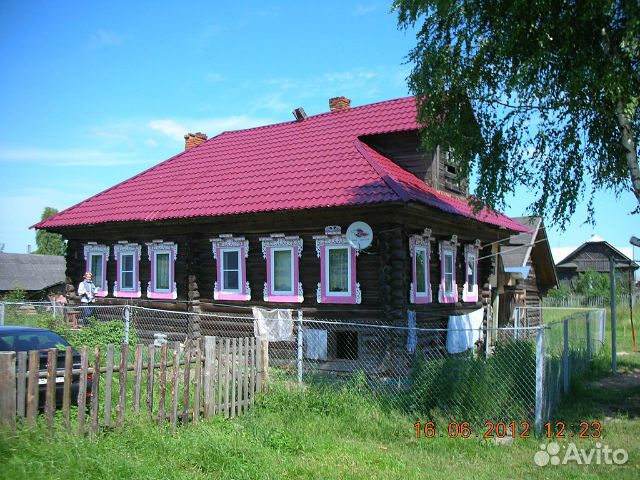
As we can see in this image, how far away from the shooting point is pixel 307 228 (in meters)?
14.1

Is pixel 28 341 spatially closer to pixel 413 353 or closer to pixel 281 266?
pixel 281 266

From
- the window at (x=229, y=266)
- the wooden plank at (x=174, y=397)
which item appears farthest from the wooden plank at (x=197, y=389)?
the window at (x=229, y=266)

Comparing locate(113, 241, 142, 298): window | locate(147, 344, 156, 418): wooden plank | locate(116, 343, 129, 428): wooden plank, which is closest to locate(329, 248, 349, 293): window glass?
locate(113, 241, 142, 298): window

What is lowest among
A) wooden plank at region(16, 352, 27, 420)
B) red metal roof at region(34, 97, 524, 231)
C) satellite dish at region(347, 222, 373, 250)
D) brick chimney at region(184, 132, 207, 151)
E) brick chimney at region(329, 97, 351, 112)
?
wooden plank at region(16, 352, 27, 420)

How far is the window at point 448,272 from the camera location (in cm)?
1549

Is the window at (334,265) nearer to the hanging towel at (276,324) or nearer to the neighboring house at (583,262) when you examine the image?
the hanging towel at (276,324)

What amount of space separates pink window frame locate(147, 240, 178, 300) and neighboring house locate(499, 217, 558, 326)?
11.5 meters

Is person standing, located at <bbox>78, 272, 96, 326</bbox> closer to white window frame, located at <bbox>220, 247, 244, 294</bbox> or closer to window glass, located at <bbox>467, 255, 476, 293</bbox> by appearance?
white window frame, located at <bbox>220, 247, 244, 294</bbox>

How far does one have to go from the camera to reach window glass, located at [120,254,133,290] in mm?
17812

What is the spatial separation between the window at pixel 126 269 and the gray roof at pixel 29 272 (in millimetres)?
25740

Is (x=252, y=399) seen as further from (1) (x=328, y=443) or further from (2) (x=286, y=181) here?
(2) (x=286, y=181)

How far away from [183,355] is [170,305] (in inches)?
353

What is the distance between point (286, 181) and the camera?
15312 millimetres

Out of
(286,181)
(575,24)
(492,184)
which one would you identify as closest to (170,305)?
(286,181)
